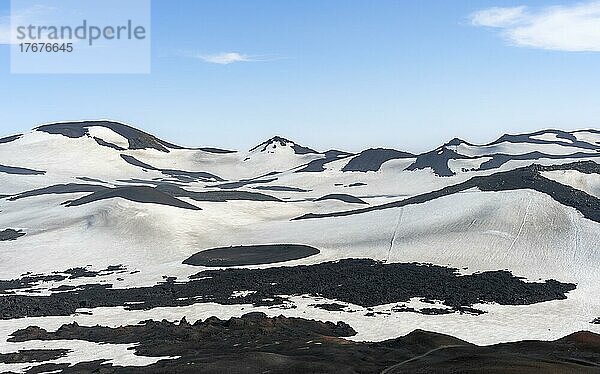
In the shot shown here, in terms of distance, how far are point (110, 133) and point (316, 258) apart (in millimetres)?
128192

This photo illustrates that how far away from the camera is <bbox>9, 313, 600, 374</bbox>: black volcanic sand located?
1872cm

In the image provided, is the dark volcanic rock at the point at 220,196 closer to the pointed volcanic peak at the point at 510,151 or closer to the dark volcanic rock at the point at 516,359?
the pointed volcanic peak at the point at 510,151

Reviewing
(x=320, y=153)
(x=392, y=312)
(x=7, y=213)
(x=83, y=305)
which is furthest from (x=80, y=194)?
(x=320, y=153)

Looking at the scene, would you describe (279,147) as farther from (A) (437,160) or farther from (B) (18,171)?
(B) (18,171)

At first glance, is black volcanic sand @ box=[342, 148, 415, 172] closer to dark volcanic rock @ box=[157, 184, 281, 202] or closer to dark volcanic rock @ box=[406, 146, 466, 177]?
dark volcanic rock @ box=[406, 146, 466, 177]

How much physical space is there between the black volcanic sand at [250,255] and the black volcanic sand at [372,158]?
3295 inches

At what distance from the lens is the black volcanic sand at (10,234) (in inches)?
2463

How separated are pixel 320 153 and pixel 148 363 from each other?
147463 millimetres

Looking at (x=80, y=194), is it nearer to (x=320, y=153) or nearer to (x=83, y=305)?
(x=83, y=305)

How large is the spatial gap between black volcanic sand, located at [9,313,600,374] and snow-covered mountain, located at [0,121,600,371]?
144cm

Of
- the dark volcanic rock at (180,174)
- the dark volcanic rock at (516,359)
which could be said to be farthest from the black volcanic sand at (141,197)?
the dark volcanic rock at (180,174)

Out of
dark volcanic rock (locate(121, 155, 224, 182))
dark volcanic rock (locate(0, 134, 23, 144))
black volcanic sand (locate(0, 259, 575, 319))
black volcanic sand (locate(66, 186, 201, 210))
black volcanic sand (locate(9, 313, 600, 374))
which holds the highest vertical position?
dark volcanic rock (locate(0, 134, 23, 144))

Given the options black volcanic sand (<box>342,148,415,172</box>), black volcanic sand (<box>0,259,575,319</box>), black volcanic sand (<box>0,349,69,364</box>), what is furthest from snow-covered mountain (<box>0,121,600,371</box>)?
black volcanic sand (<box>342,148,415,172</box>)

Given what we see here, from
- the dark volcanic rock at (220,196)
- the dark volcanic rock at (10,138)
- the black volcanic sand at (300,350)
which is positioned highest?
the dark volcanic rock at (10,138)
